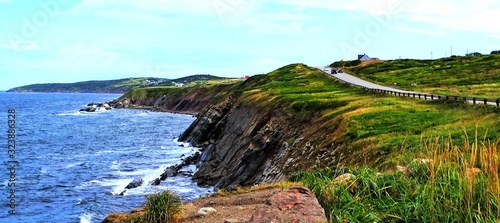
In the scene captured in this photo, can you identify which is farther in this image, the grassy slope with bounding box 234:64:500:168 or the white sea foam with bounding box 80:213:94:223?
the white sea foam with bounding box 80:213:94:223

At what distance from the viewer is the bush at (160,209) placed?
14891 millimetres

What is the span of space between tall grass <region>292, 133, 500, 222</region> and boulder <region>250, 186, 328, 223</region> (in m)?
0.42

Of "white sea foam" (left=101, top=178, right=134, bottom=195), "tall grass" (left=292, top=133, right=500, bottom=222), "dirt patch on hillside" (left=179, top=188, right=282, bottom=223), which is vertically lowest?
"white sea foam" (left=101, top=178, right=134, bottom=195)

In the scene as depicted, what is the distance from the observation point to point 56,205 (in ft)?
126

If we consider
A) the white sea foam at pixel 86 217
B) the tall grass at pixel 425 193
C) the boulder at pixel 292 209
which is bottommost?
the white sea foam at pixel 86 217

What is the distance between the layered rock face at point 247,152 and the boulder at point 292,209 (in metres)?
16.2

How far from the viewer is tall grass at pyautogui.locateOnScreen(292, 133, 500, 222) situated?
1013 centimetres

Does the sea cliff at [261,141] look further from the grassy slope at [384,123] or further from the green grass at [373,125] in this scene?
the grassy slope at [384,123]

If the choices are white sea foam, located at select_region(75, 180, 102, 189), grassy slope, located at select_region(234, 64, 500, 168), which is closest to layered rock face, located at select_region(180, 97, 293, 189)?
grassy slope, located at select_region(234, 64, 500, 168)

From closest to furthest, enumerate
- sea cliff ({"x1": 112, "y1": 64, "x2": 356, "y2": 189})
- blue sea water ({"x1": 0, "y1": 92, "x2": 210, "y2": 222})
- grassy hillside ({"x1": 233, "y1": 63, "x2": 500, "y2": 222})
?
grassy hillside ({"x1": 233, "y1": 63, "x2": 500, "y2": 222}) → sea cliff ({"x1": 112, "y1": 64, "x2": 356, "y2": 189}) → blue sea water ({"x1": 0, "y1": 92, "x2": 210, "y2": 222})

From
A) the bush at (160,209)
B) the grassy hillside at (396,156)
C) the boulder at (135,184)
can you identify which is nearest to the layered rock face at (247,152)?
the grassy hillside at (396,156)

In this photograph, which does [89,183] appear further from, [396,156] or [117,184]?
[396,156]

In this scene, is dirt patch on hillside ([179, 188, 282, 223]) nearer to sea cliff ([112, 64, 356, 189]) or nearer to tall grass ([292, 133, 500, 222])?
tall grass ([292, 133, 500, 222])

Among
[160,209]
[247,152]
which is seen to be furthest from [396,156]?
[247,152]
